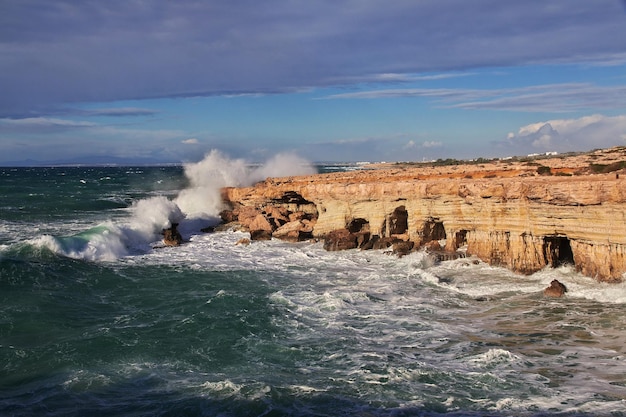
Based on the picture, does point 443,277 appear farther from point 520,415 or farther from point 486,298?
point 520,415

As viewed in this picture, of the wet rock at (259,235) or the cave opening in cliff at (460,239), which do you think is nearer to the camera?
the cave opening in cliff at (460,239)

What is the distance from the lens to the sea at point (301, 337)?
1065cm

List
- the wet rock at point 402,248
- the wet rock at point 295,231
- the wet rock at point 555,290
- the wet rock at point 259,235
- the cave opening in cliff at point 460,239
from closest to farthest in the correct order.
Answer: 1. the wet rock at point 555,290
2. the cave opening in cliff at point 460,239
3. the wet rock at point 402,248
4. the wet rock at point 295,231
5. the wet rock at point 259,235

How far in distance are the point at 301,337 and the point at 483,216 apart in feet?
34.6

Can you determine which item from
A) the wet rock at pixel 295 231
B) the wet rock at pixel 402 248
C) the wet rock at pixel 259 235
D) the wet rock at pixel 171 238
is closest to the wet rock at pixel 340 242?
the wet rock at pixel 402 248

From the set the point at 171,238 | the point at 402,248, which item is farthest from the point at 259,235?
the point at 402,248

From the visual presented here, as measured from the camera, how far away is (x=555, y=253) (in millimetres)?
19953

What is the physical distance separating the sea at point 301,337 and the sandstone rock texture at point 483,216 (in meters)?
0.87

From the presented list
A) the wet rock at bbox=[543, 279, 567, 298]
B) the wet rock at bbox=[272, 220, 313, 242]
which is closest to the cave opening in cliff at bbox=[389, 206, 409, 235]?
the wet rock at bbox=[272, 220, 313, 242]

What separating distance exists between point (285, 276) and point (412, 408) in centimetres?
1178

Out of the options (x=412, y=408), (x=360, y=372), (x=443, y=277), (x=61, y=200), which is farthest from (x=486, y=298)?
(x=61, y=200)

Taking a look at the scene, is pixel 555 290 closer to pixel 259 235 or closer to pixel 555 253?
pixel 555 253

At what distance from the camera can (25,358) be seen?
13.0 m

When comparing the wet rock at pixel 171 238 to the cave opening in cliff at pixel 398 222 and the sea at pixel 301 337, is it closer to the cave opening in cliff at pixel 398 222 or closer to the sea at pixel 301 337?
the sea at pixel 301 337
